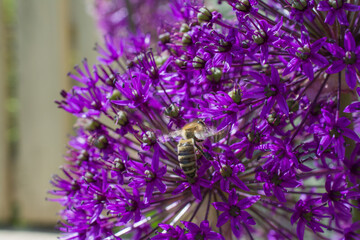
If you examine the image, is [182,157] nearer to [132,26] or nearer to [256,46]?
[256,46]

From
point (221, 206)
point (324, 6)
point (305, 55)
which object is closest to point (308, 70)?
point (305, 55)

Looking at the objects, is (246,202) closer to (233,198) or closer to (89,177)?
(233,198)

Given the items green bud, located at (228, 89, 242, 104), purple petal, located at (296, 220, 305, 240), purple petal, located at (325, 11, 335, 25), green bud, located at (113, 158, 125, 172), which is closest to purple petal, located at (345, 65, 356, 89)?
purple petal, located at (325, 11, 335, 25)

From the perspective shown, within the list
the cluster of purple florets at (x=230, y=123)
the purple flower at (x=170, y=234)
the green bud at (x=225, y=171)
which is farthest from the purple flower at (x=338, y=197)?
the purple flower at (x=170, y=234)

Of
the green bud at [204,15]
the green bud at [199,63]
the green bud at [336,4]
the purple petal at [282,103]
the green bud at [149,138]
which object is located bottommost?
the green bud at [149,138]

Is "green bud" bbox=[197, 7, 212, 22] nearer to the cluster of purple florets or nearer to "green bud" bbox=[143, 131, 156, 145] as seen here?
the cluster of purple florets

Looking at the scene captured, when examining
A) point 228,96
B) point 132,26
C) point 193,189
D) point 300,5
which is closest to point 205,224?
point 193,189

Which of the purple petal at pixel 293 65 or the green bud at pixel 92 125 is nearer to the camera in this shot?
the purple petal at pixel 293 65

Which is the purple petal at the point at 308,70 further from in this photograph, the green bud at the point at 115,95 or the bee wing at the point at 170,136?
the green bud at the point at 115,95
